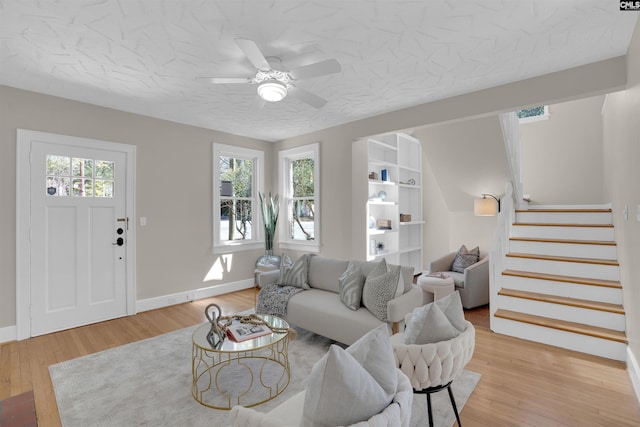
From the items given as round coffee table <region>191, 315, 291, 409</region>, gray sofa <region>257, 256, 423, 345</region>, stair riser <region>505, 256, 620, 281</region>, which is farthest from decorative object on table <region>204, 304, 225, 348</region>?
stair riser <region>505, 256, 620, 281</region>

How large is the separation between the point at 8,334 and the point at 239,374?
8.64 ft

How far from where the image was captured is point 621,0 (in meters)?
1.96

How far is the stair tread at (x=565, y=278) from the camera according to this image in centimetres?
307

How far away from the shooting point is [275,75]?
103 inches

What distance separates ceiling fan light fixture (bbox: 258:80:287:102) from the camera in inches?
98.2

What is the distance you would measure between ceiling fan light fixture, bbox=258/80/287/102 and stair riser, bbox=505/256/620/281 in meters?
3.28

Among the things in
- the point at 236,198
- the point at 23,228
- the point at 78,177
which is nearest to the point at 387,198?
the point at 236,198

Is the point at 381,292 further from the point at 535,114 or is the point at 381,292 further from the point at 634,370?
the point at 535,114

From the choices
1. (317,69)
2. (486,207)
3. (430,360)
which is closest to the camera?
(430,360)

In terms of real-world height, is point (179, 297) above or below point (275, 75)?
below

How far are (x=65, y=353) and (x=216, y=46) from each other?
311 centimetres

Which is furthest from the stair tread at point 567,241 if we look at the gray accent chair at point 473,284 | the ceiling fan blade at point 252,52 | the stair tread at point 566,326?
the ceiling fan blade at point 252,52

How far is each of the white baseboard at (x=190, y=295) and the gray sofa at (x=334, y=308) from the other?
5.24 ft

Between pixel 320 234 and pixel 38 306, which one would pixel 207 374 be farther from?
pixel 320 234
